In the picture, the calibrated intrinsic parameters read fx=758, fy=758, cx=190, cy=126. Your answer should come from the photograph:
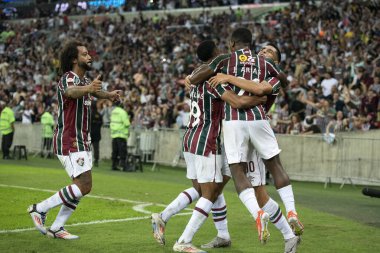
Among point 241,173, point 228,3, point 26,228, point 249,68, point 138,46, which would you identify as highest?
point 228,3

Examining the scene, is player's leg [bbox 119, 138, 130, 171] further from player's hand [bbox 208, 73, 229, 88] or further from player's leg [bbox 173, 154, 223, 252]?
player's hand [bbox 208, 73, 229, 88]

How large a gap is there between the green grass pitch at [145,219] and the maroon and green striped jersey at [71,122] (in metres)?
1.23

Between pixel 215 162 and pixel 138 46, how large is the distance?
100 feet

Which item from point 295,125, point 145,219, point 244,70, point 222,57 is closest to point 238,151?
point 244,70

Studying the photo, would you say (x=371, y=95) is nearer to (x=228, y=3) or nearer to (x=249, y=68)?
(x=249, y=68)

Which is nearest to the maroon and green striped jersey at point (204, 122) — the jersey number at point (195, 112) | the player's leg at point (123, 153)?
the jersey number at point (195, 112)

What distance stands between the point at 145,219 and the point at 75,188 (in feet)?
7.88

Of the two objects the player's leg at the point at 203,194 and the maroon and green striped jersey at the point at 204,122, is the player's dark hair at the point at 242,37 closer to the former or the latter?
the maroon and green striped jersey at the point at 204,122

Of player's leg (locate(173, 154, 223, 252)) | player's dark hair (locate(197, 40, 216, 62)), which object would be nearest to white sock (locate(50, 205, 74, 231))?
player's leg (locate(173, 154, 223, 252))

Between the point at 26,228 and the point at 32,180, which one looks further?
the point at 32,180

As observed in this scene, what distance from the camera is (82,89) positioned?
31.7 ft

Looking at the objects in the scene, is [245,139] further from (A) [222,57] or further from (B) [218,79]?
(A) [222,57]

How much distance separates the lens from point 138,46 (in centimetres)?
3900

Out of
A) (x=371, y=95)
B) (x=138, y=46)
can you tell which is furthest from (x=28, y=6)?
(x=371, y=95)
